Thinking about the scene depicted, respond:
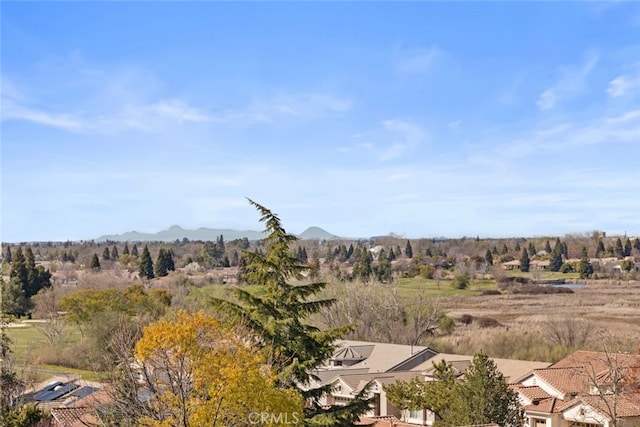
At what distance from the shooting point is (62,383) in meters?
40.7

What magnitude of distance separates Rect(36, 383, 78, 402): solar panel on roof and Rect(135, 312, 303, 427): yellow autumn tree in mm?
25512

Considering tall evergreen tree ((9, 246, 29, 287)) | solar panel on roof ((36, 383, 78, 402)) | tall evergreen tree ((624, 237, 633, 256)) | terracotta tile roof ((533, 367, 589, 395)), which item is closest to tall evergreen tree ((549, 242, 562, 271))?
tall evergreen tree ((624, 237, 633, 256))

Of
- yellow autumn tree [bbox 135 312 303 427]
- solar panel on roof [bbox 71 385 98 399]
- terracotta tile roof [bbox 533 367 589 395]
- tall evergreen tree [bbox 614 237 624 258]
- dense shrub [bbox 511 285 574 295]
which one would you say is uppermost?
tall evergreen tree [bbox 614 237 624 258]

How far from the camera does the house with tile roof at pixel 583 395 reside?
91.6ft

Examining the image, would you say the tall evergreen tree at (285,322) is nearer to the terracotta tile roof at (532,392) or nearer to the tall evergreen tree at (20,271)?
the terracotta tile roof at (532,392)

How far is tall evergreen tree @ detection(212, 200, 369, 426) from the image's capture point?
18141mm

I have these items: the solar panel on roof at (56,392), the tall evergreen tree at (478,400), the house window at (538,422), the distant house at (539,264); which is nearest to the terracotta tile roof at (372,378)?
the house window at (538,422)

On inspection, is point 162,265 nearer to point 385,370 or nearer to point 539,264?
point 539,264

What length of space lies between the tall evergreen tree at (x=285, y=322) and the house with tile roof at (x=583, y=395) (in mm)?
12847

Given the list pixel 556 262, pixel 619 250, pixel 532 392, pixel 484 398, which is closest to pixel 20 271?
pixel 532 392

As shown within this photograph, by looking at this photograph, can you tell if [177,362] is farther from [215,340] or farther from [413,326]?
[413,326]

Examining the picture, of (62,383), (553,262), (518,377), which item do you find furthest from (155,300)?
(553,262)

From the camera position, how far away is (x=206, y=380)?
14.6 metres

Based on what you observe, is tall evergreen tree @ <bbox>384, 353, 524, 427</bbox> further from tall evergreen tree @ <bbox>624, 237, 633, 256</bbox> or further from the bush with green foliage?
tall evergreen tree @ <bbox>624, 237, 633, 256</bbox>
